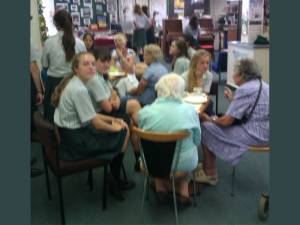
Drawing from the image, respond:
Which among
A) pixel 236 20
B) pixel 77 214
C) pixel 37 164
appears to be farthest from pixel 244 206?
pixel 236 20

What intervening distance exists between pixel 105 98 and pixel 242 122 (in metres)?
1.10

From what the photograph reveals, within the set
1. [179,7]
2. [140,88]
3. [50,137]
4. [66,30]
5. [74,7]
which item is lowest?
[50,137]

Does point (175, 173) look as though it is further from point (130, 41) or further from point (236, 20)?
point (236, 20)

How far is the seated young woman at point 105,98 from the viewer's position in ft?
9.49

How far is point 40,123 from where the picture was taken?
2.46m

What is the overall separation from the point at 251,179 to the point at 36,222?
6.10 feet

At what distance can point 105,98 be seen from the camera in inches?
115

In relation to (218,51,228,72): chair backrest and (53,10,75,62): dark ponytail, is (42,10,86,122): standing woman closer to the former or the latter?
(53,10,75,62): dark ponytail

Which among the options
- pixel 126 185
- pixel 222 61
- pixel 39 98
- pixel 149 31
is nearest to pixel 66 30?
pixel 39 98

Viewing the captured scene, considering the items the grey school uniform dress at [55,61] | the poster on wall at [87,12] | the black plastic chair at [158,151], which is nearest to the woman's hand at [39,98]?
the grey school uniform dress at [55,61]

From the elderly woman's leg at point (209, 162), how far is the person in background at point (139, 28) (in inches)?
265

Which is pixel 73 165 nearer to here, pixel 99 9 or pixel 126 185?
pixel 126 185

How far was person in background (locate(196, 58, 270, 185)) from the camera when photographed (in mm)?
2779

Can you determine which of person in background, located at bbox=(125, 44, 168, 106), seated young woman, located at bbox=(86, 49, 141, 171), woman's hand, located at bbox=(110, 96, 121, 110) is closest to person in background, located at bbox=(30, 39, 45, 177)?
seated young woman, located at bbox=(86, 49, 141, 171)
